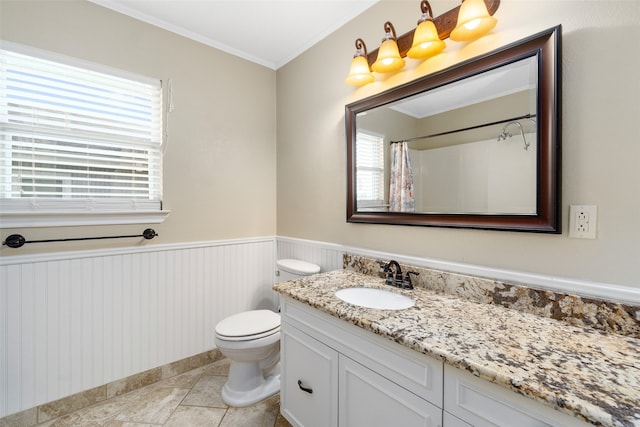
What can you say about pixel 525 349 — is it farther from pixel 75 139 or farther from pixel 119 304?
pixel 75 139

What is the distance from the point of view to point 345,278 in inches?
65.6

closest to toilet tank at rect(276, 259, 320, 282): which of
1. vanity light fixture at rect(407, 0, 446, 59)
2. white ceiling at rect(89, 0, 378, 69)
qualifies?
vanity light fixture at rect(407, 0, 446, 59)

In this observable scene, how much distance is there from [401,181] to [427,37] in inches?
27.2

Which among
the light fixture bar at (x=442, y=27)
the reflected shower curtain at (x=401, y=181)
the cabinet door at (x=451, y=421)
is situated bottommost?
the cabinet door at (x=451, y=421)

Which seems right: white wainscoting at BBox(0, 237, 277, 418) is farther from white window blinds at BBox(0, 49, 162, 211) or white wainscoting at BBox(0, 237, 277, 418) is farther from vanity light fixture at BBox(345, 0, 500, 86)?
vanity light fixture at BBox(345, 0, 500, 86)

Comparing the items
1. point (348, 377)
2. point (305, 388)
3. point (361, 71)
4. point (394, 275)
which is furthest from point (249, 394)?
point (361, 71)

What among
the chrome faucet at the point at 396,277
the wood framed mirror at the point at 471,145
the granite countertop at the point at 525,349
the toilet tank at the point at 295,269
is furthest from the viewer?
the toilet tank at the point at 295,269

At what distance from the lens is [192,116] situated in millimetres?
2100

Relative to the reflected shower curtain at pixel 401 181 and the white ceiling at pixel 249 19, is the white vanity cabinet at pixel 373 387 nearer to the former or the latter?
the reflected shower curtain at pixel 401 181

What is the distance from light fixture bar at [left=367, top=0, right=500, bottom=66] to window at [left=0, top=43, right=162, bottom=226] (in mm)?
1587

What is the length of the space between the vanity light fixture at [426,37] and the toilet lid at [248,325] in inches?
69.8

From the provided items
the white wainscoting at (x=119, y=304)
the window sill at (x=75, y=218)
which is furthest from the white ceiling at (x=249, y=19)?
the white wainscoting at (x=119, y=304)

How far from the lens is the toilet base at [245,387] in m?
1.77

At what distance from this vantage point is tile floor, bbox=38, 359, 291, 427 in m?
1.61
